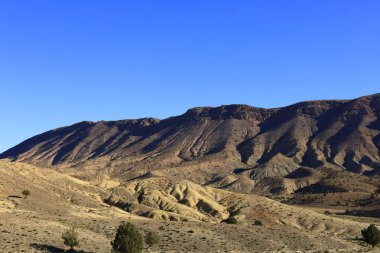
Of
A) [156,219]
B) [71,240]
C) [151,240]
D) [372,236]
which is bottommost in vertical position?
[372,236]

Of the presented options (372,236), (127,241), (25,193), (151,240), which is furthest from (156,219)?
(127,241)

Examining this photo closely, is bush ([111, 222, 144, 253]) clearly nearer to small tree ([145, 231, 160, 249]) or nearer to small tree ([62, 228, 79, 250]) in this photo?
small tree ([62, 228, 79, 250])

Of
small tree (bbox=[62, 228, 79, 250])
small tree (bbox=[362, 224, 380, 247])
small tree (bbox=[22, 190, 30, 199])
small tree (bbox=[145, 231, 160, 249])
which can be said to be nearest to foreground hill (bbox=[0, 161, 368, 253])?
small tree (bbox=[22, 190, 30, 199])

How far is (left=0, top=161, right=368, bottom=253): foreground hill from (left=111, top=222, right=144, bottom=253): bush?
389 cm

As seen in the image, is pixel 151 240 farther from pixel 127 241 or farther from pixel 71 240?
pixel 71 240

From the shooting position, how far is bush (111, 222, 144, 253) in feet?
136

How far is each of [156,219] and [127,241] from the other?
42.9 m

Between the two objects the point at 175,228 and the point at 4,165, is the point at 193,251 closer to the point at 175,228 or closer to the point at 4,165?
the point at 175,228

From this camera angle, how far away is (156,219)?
84.0 metres

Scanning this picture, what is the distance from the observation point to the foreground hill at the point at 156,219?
49.0m

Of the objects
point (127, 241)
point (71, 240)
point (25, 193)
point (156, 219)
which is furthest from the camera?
point (156, 219)

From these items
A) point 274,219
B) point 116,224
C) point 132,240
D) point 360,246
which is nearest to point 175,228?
point 116,224

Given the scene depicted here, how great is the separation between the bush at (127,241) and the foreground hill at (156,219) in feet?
12.8

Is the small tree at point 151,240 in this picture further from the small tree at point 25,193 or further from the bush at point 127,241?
the small tree at point 25,193
